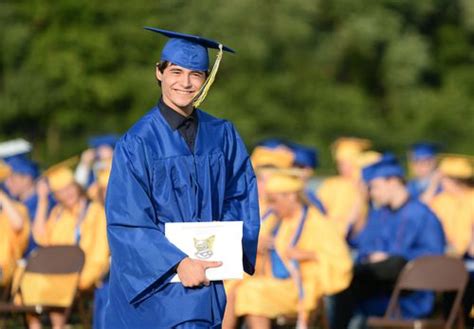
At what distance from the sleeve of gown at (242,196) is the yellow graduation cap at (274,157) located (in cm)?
516

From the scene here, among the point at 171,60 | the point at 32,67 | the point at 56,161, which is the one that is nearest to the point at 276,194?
Result: the point at 171,60

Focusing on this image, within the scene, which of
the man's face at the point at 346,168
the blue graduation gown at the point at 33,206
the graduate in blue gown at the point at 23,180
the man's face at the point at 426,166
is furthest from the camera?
the man's face at the point at 426,166

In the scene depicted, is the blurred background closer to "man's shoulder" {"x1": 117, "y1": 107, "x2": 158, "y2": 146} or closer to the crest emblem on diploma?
"man's shoulder" {"x1": 117, "y1": 107, "x2": 158, "y2": 146}

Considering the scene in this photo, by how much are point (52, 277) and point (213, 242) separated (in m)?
5.16

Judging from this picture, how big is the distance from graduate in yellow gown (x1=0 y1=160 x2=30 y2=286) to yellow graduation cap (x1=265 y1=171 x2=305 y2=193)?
8.56 ft

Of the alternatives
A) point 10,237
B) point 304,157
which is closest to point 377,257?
point 304,157

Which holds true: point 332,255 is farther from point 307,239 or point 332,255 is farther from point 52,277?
point 52,277

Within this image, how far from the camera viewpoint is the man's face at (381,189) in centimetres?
1003

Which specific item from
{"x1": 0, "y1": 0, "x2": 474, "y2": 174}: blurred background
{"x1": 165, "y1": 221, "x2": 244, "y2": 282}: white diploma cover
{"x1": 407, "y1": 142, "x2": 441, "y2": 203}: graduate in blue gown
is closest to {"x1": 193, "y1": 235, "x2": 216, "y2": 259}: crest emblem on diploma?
{"x1": 165, "y1": 221, "x2": 244, "y2": 282}: white diploma cover

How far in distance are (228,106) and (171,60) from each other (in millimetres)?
24976

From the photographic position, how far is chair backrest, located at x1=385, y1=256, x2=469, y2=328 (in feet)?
30.4

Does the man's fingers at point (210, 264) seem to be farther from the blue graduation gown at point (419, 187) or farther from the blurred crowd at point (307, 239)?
the blue graduation gown at point (419, 187)

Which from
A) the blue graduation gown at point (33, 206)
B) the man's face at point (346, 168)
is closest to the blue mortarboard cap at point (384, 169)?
the man's face at point (346, 168)

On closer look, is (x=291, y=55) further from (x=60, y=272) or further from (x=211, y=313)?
(x=211, y=313)
